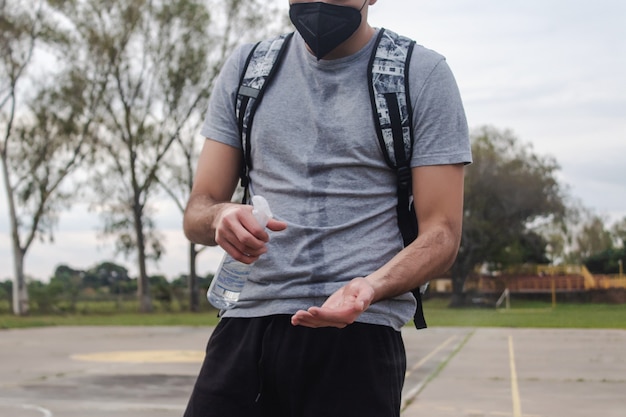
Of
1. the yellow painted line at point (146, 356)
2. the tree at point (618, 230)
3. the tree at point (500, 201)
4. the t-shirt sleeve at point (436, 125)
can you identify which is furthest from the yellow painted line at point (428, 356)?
the tree at point (618, 230)

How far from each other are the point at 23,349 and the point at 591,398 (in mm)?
11242

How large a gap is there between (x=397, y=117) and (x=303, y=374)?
0.67m

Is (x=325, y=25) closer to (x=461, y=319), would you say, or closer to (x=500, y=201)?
A: (x=461, y=319)

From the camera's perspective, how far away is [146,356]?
16.7m

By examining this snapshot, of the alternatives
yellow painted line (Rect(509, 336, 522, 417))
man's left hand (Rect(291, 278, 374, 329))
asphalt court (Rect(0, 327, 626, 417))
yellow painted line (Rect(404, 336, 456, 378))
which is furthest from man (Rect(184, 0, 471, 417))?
yellow painted line (Rect(404, 336, 456, 378))

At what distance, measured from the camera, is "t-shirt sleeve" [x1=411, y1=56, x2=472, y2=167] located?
2.49 meters

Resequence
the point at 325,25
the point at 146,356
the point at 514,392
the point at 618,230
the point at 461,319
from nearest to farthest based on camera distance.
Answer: the point at 325,25 < the point at 514,392 < the point at 146,356 < the point at 461,319 < the point at 618,230

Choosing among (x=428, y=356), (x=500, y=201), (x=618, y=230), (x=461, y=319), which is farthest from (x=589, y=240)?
(x=428, y=356)

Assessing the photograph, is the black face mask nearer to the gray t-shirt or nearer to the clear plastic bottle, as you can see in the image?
the gray t-shirt

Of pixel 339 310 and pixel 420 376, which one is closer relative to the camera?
pixel 339 310

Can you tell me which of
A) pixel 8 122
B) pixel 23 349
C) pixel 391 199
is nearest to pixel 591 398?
pixel 391 199

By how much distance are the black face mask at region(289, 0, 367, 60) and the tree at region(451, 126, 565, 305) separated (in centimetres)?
5440

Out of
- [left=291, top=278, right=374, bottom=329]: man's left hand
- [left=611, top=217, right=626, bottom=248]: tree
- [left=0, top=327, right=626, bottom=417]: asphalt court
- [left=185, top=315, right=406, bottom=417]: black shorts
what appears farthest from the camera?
[left=611, top=217, right=626, bottom=248]: tree

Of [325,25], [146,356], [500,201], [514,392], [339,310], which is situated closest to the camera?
[339,310]
